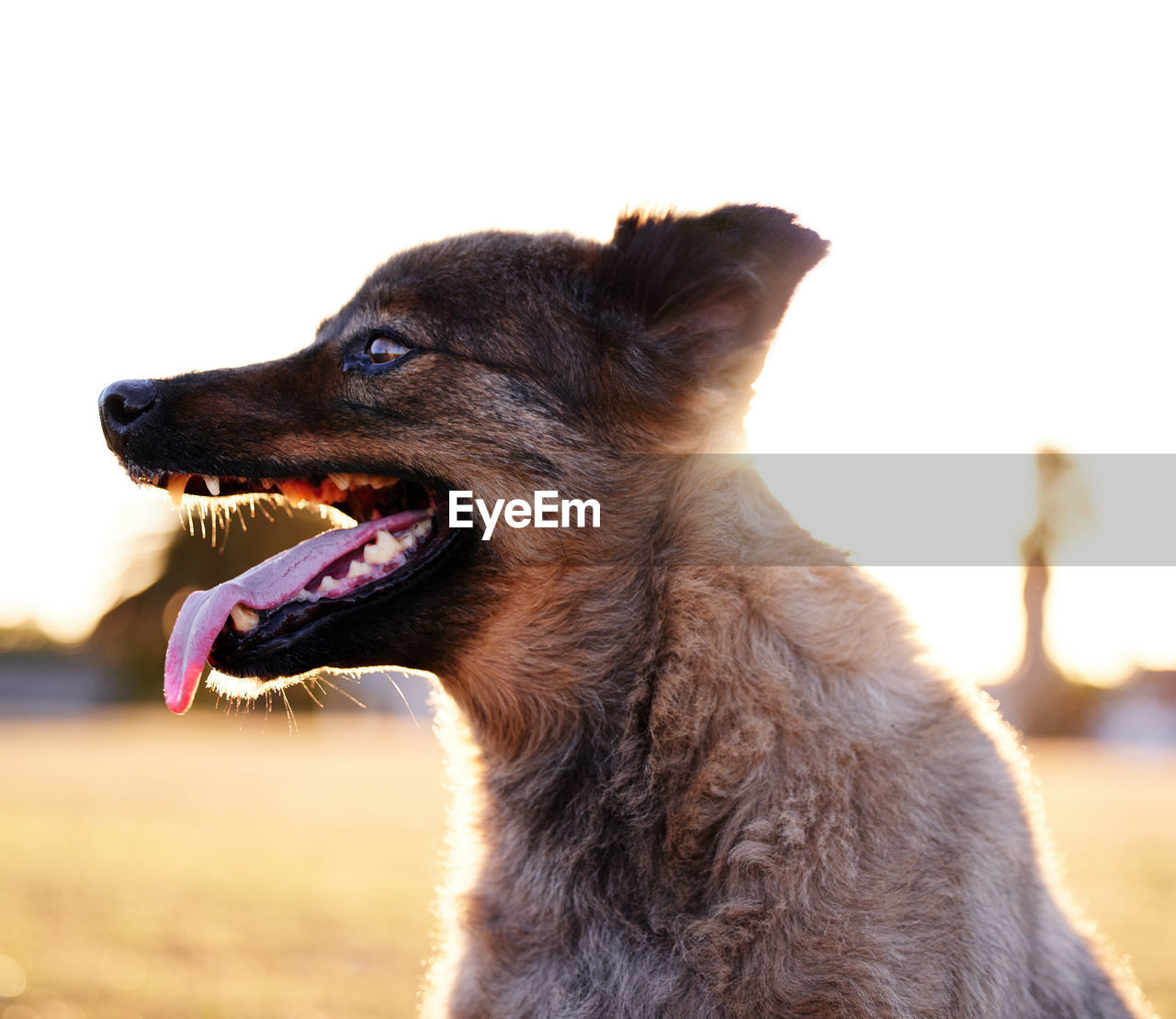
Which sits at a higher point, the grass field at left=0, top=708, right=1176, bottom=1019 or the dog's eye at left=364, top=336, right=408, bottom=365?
the dog's eye at left=364, top=336, right=408, bottom=365

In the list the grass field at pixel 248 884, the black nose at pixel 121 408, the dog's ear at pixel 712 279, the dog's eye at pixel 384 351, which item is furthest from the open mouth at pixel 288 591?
the grass field at pixel 248 884

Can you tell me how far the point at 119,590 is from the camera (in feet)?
128

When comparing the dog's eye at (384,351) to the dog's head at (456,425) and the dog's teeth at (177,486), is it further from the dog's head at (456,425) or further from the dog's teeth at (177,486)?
the dog's teeth at (177,486)

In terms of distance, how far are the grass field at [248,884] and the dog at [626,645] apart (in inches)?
38.2

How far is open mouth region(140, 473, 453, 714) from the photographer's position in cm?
315

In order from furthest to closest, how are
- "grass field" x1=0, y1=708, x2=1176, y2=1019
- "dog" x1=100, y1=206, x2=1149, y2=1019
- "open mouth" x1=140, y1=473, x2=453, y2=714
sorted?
"grass field" x1=0, y1=708, x2=1176, y2=1019
"open mouth" x1=140, y1=473, x2=453, y2=714
"dog" x1=100, y1=206, x2=1149, y2=1019

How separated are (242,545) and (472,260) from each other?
3652 cm

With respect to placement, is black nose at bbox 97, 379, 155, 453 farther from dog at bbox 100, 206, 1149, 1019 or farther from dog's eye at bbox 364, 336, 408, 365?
dog's eye at bbox 364, 336, 408, 365

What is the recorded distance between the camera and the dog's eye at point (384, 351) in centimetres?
342

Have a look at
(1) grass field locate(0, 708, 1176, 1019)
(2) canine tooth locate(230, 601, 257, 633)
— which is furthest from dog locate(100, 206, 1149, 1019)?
(1) grass field locate(0, 708, 1176, 1019)

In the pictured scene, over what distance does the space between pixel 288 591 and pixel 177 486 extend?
0.58 meters

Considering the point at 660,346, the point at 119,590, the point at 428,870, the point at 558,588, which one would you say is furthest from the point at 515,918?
the point at 119,590

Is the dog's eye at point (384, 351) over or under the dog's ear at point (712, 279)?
under

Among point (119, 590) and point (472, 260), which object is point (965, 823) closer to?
point (472, 260)
